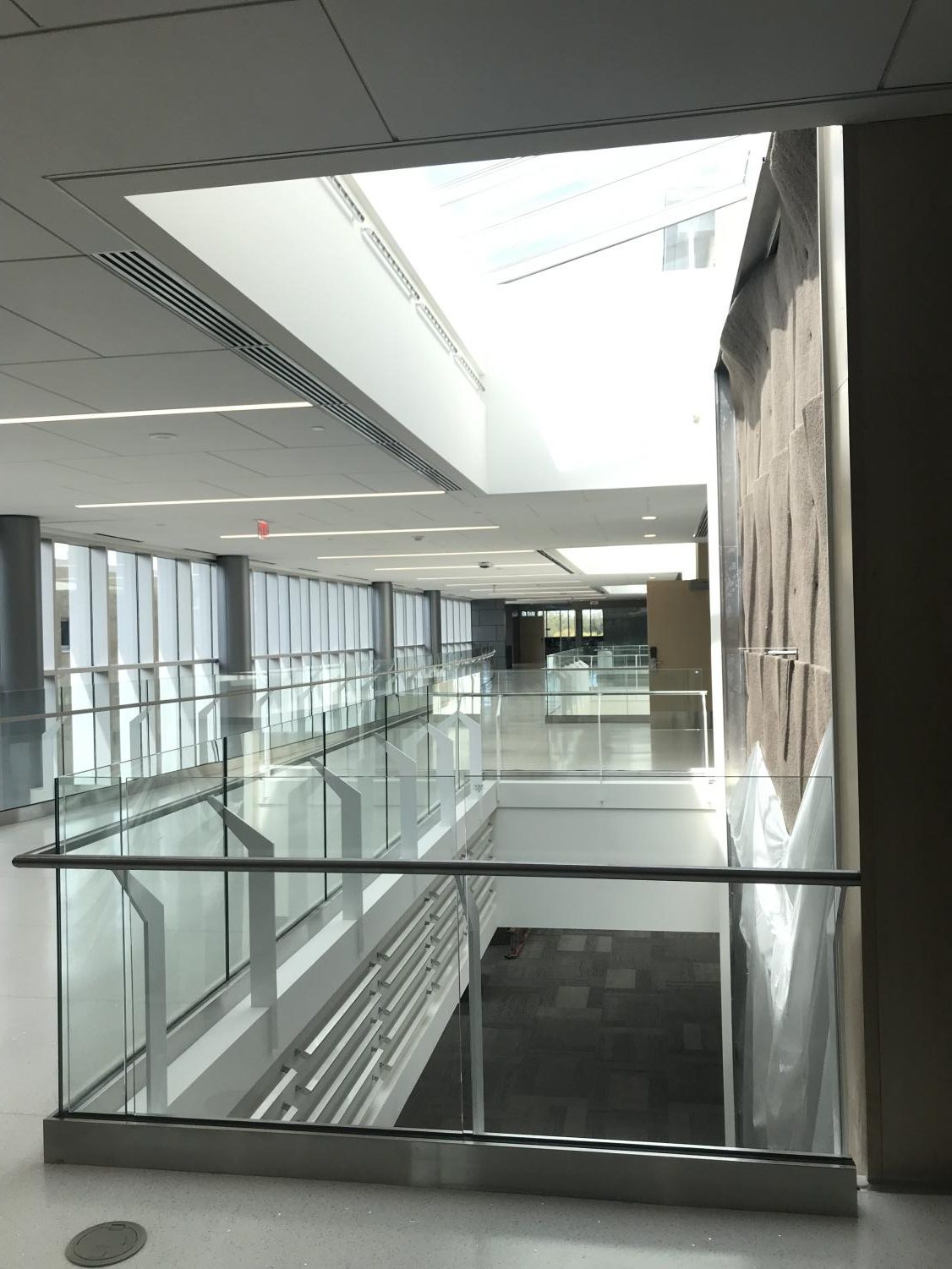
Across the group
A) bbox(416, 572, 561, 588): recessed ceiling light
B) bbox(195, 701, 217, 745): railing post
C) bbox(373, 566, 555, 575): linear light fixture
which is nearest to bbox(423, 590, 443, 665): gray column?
bbox(416, 572, 561, 588): recessed ceiling light

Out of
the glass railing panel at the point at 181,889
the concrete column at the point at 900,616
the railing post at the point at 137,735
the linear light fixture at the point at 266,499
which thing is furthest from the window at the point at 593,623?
the concrete column at the point at 900,616

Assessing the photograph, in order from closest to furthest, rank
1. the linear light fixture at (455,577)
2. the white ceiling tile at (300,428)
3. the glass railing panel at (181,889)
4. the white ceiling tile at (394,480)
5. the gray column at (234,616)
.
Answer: the glass railing panel at (181,889), the white ceiling tile at (300,428), the white ceiling tile at (394,480), the gray column at (234,616), the linear light fixture at (455,577)

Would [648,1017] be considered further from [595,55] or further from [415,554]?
[415,554]

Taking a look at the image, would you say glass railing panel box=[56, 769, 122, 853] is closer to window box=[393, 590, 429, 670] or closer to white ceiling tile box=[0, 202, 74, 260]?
white ceiling tile box=[0, 202, 74, 260]

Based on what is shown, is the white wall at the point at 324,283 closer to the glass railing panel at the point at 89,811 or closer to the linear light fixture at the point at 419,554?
the glass railing panel at the point at 89,811

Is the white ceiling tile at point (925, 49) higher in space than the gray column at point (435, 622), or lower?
higher

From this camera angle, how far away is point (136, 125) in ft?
8.87

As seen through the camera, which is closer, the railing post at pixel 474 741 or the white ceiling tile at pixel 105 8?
the white ceiling tile at pixel 105 8

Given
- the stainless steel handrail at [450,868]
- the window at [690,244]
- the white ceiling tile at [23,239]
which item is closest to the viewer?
the stainless steel handrail at [450,868]

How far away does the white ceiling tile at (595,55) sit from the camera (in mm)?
2232

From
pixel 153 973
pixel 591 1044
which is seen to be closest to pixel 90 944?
pixel 153 973

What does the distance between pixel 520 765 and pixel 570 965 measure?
571cm

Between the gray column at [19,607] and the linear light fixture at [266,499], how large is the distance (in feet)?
2.93

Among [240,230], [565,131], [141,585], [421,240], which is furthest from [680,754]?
[141,585]
